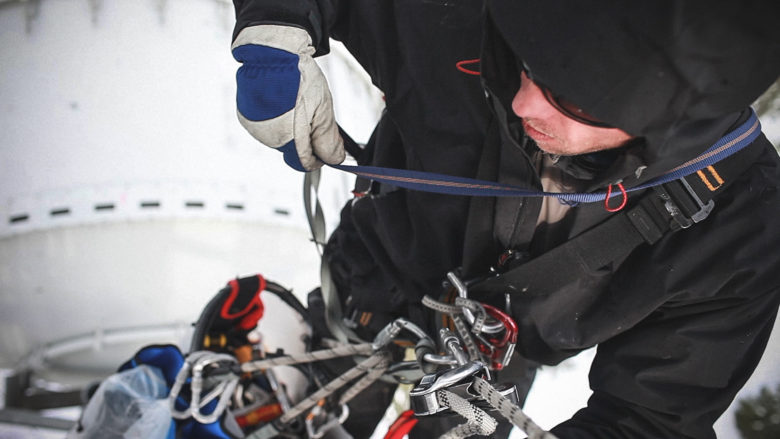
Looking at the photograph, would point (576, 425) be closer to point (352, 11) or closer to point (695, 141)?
point (695, 141)

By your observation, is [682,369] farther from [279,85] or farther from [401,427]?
[279,85]

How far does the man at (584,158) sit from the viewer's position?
760mm

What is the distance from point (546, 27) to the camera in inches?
31.4

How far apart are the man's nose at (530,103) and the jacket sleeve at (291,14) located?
17.3 inches

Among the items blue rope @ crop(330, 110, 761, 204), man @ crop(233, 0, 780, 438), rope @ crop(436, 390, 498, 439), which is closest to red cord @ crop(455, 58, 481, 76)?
man @ crop(233, 0, 780, 438)

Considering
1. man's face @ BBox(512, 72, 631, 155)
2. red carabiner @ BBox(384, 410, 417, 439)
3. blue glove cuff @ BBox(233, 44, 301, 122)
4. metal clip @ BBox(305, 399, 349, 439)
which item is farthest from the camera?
metal clip @ BBox(305, 399, 349, 439)

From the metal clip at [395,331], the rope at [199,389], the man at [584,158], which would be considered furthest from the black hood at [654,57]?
the rope at [199,389]

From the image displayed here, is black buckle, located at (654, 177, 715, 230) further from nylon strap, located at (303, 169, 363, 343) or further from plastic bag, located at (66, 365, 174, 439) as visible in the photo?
plastic bag, located at (66, 365, 174, 439)

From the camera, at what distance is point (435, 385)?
97 centimetres

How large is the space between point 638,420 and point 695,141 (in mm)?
506

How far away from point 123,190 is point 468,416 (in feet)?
4.35

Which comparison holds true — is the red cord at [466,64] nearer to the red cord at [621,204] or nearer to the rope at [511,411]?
the red cord at [621,204]

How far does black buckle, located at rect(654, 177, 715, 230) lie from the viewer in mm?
972

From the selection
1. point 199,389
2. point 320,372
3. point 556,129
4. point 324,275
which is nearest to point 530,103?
point 556,129
